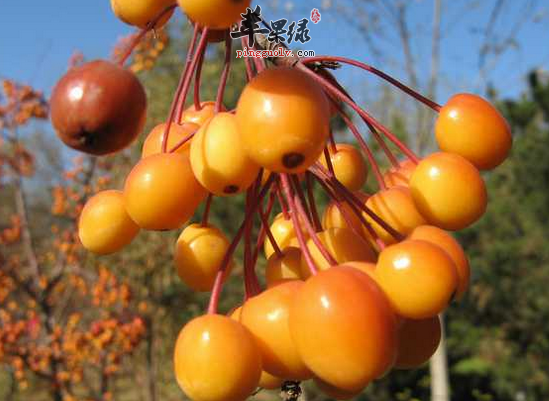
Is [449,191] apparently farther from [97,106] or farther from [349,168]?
[97,106]

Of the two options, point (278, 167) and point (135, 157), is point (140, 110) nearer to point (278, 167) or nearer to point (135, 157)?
point (278, 167)

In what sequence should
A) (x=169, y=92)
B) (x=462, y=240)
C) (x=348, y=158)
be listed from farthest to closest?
(x=462, y=240), (x=169, y=92), (x=348, y=158)

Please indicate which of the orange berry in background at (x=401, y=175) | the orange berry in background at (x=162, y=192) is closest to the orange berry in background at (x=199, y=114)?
the orange berry in background at (x=162, y=192)

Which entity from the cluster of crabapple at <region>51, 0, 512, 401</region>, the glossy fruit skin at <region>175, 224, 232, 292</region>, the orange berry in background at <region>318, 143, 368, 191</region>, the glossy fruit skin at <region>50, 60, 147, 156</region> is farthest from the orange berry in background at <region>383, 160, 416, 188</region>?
the glossy fruit skin at <region>50, 60, 147, 156</region>

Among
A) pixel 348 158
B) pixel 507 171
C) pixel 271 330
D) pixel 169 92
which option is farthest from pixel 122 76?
pixel 507 171

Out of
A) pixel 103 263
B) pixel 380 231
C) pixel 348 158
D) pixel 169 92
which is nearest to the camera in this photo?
pixel 380 231

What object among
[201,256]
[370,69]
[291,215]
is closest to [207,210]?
[201,256]

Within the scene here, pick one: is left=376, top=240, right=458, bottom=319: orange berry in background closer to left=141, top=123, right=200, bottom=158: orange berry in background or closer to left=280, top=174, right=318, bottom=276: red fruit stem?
left=280, top=174, right=318, bottom=276: red fruit stem
